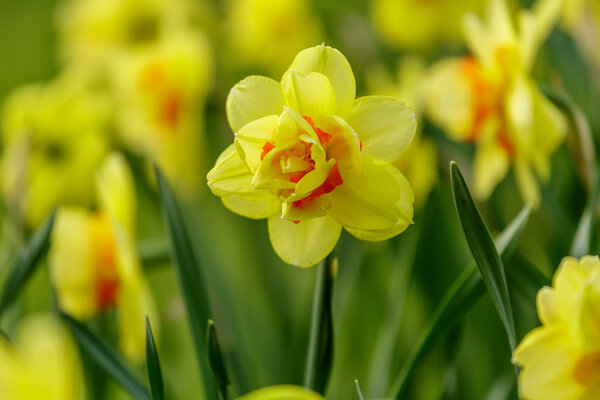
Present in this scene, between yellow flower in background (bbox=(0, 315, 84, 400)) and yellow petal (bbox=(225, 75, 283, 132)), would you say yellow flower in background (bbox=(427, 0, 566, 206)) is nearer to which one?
yellow petal (bbox=(225, 75, 283, 132))

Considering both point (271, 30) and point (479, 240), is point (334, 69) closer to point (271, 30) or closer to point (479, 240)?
point (479, 240)

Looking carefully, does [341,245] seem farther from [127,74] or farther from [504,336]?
[127,74]

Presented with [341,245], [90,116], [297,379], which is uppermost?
[90,116]

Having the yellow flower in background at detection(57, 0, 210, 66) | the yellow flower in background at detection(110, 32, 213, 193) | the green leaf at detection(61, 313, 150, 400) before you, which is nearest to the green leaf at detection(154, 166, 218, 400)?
the green leaf at detection(61, 313, 150, 400)

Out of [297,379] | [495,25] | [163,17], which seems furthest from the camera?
[163,17]

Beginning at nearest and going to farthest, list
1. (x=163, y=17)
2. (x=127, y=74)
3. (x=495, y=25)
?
1. (x=495, y=25)
2. (x=127, y=74)
3. (x=163, y=17)

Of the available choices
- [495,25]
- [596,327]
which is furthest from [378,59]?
[596,327]

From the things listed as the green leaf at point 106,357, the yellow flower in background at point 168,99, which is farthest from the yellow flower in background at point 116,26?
the green leaf at point 106,357

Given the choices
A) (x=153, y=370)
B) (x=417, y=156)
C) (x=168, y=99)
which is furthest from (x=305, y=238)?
(x=168, y=99)
